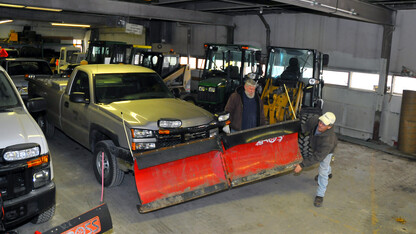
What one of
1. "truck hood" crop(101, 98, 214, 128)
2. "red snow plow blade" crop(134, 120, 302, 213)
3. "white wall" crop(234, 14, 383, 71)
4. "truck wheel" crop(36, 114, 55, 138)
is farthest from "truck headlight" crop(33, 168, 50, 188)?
"white wall" crop(234, 14, 383, 71)

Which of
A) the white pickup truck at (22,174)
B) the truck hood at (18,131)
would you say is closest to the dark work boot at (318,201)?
the white pickup truck at (22,174)

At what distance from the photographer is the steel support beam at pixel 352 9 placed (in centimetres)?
693

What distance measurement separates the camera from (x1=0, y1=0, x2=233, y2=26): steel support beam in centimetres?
1119

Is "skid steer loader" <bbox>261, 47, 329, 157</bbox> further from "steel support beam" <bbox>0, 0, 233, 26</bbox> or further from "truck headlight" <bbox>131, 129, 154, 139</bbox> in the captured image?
"steel support beam" <bbox>0, 0, 233, 26</bbox>

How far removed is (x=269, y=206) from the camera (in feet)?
19.6

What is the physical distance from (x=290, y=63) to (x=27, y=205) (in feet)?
24.3

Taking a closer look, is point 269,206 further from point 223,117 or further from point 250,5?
point 250,5

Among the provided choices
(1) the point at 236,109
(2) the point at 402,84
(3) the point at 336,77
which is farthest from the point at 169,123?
(3) the point at 336,77

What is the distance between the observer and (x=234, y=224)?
532 cm

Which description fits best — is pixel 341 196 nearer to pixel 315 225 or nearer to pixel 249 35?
pixel 315 225

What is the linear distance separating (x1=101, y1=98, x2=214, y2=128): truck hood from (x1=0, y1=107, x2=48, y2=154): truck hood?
4.96 feet

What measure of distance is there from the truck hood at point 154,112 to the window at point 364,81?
6.33 metres

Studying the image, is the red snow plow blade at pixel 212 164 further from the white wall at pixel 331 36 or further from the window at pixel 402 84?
the white wall at pixel 331 36

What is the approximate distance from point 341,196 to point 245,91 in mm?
2553
